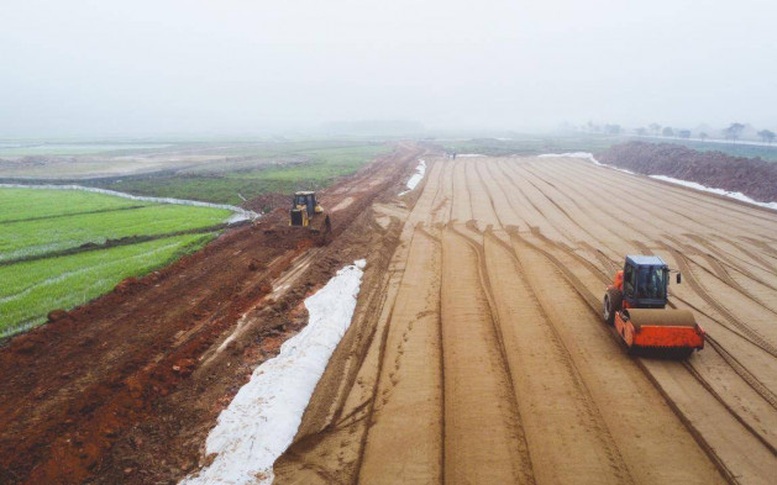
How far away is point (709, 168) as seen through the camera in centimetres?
4003

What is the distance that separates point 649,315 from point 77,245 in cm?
2341

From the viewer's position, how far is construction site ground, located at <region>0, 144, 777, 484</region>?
7.87 meters

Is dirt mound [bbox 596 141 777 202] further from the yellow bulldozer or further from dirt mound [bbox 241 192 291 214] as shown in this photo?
dirt mound [bbox 241 192 291 214]

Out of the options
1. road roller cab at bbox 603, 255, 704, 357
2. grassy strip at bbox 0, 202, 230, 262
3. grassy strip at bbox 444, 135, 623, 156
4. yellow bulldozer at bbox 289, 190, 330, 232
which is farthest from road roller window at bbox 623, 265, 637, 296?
grassy strip at bbox 444, 135, 623, 156

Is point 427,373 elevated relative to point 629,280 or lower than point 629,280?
lower

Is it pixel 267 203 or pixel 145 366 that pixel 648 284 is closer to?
pixel 145 366

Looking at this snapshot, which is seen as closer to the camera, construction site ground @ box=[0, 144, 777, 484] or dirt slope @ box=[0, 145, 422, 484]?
construction site ground @ box=[0, 144, 777, 484]

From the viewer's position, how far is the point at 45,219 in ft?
91.5

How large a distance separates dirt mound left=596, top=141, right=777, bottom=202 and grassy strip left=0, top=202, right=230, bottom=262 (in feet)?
120

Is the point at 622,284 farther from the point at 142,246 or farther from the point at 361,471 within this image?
the point at 142,246

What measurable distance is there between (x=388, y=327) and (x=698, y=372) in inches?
293

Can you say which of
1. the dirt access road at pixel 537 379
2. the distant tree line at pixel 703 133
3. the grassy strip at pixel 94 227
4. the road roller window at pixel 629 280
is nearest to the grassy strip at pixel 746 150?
the distant tree line at pixel 703 133

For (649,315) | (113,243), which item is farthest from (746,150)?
(113,243)

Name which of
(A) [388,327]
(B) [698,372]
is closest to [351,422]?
(A) [388,327]
